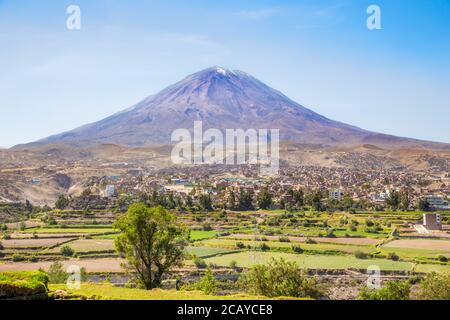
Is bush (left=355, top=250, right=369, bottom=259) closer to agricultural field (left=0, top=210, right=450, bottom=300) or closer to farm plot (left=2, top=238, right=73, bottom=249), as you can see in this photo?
agricultural field (left=0, top=210, right=450, bottom=300)

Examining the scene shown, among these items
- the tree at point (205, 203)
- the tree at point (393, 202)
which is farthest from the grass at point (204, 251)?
the tree at point (393, 202)

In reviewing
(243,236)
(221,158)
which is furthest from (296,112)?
(243,236)

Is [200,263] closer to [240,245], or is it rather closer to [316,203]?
[240,245]

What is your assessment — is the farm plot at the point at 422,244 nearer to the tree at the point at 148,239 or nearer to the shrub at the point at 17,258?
the tree at the point at 148,239

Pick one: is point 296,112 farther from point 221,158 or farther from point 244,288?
point 244,288

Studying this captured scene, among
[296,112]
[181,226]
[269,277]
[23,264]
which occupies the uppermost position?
[296,112]

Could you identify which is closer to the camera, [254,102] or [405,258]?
[405,258]
